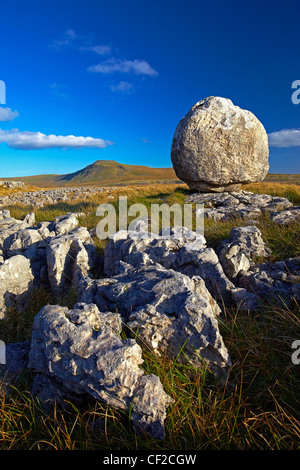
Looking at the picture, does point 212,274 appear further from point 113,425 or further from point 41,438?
point 41,438

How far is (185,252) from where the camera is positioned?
432cm

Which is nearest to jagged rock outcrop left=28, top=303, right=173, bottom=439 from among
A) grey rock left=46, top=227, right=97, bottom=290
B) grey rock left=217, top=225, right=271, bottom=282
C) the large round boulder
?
grey rock left=46, top=227, right=97, bottom=290

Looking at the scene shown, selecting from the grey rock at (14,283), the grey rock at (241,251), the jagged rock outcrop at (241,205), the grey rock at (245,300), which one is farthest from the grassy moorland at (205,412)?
the jagged rock outcrop at (241,205)

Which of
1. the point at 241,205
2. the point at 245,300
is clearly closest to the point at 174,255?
the point at 245,300

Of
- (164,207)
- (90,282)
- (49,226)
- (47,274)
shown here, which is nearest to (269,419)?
(90,282)

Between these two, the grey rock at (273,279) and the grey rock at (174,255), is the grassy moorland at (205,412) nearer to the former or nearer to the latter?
the grey rock at (273,279)

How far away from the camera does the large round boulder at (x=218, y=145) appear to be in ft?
41.1

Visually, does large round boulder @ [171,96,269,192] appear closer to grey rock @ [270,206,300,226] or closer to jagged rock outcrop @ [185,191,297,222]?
jagged rock outcrop @ [185,191,297,222]

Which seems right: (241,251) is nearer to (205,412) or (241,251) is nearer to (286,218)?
(286,218)

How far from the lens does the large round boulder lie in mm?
12516

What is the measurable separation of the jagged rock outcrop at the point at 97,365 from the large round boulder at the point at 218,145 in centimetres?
1164

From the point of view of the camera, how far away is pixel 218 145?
1256cm

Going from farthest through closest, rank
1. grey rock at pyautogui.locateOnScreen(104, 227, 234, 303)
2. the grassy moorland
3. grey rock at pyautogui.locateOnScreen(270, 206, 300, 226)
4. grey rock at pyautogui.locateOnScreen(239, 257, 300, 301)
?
grey rock at pyautogui.locateOnScreen(270, 206, 300, 226) → grey rock at pyautogui.locateOnScreen(104, 227, 234, 303) → grey rock at pyautogui.locateOnScreen(239, 257, 300, 301) → the grassy moorland

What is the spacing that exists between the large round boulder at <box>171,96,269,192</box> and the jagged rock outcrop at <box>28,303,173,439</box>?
458 inches
